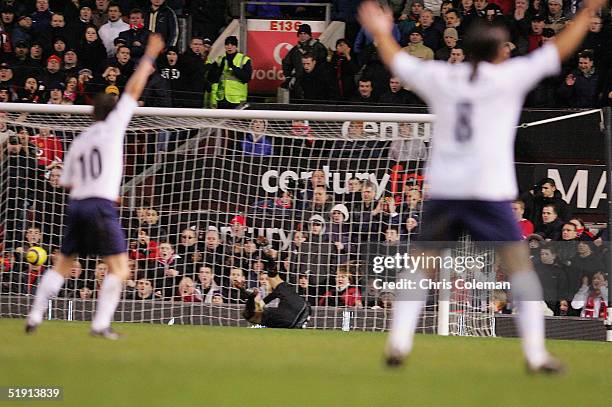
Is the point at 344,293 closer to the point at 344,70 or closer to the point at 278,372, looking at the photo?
the point at 344,70

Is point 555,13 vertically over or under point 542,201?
over

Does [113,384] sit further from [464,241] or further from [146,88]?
[146,88]

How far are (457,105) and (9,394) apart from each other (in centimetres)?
300

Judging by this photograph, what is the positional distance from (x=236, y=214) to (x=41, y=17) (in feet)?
21.9

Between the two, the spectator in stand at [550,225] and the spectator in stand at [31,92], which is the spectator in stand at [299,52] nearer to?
the spectator in stand at [31,92]

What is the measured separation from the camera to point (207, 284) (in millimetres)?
14297

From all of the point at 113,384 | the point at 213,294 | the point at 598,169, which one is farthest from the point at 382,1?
the point at 113,384

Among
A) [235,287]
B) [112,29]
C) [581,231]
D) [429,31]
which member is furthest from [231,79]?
[581,231]

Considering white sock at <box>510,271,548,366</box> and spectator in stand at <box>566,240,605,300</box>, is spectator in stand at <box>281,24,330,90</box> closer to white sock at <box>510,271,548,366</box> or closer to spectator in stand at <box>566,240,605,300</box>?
spectator in stand at <box>566,240,605,300</box>

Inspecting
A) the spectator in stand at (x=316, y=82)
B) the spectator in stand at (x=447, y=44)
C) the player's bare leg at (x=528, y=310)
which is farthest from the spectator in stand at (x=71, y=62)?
the player's bare leg at (x=528, y=310)

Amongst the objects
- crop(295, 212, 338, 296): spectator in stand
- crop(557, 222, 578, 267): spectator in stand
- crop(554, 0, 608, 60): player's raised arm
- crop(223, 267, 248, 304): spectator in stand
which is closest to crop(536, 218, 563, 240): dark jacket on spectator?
crop(557, 222, 578, 267): spectator in stand

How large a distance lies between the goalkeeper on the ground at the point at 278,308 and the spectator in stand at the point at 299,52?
5253 millimetres

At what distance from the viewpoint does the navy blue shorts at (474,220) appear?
7465mm

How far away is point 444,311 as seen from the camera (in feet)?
44.5
